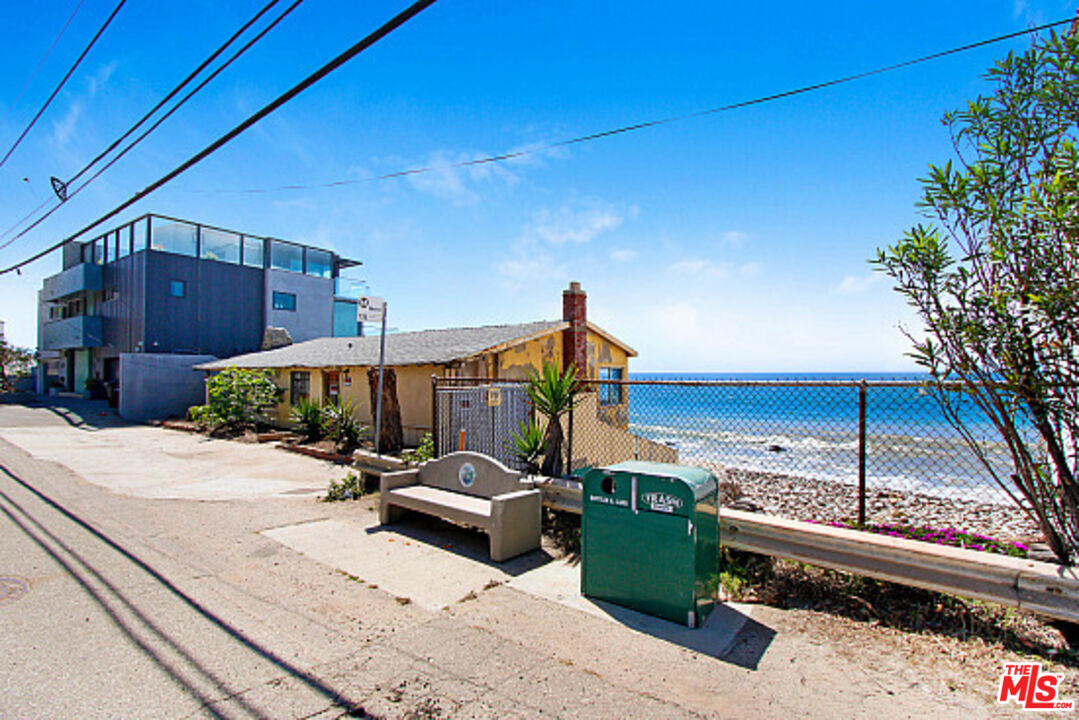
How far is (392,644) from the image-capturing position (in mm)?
4023

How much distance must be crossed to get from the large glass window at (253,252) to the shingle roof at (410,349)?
9.36 metres

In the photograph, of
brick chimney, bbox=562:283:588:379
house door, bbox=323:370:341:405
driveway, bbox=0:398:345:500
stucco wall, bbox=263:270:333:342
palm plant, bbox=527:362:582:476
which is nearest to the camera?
palm plant, bbox=527:362:582:476

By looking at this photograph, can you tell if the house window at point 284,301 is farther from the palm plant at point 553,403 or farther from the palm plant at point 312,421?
the palm plant at point 553,403

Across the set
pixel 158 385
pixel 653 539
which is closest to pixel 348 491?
pixel 653 539

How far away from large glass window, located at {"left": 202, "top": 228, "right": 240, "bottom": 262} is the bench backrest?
29729 mm

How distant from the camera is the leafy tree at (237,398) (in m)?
19.4

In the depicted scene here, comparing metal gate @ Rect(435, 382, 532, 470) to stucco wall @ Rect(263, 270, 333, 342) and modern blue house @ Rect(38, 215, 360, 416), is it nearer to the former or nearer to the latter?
modern blue house @ Rect(38, 215, 360, 416)

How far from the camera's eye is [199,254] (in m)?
30.6

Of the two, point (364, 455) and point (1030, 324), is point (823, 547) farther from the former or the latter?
point (364, 455)

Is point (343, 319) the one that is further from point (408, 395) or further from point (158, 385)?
point (408, 395)

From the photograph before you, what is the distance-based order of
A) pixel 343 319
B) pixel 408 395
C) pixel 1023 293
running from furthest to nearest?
pixel 343 319
pixel 408 395
pixel 1023 293

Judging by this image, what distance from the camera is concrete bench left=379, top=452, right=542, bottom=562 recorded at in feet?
19.4

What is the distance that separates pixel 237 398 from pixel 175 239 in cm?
1524

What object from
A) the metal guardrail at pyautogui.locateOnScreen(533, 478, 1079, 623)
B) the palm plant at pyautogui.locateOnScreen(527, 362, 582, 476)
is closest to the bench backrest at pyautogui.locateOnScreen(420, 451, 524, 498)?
the palm plant at pyautogui.locateOnScreen(527, 362, 582, 476)
